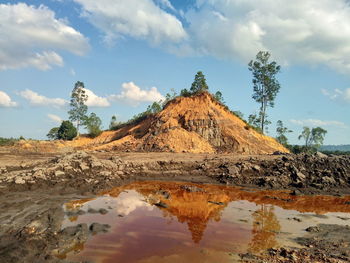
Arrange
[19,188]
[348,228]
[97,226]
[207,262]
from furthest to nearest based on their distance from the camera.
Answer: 1. [19,188]
2. [348,228]
3. [97,226]
4. [207,262]

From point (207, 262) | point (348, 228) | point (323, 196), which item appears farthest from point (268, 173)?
point (207, 262)

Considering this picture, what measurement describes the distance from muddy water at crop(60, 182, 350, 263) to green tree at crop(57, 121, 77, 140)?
28.7m

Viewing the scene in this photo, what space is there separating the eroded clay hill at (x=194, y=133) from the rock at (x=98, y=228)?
19.6 meters

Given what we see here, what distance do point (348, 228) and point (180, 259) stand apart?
273 inches

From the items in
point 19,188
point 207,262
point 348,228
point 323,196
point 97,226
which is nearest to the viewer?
point 207,262

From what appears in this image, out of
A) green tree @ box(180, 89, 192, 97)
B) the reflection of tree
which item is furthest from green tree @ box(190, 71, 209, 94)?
the reflection of tree

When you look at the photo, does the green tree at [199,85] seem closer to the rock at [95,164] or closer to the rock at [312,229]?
the rock at [95,164]

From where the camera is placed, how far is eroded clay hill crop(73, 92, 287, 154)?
3045 centimetres

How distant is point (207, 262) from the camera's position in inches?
271

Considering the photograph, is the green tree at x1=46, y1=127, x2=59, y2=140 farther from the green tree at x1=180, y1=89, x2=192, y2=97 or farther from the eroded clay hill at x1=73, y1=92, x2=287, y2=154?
the green tree at x1=180, y1=89, x2=192, y2=97

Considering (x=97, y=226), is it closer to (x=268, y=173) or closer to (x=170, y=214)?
(x=170, y=214)

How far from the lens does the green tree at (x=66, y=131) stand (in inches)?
1634

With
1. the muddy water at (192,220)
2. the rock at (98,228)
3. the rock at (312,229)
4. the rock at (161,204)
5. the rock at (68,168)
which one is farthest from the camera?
the rock at (68,168)

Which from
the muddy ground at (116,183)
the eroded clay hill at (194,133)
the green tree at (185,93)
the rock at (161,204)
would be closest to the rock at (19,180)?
the muddy ground at (116,183)
